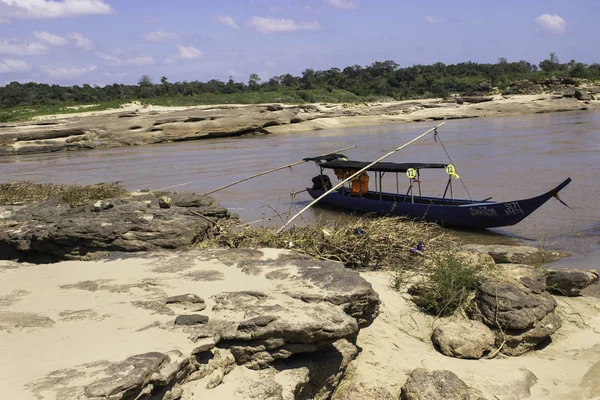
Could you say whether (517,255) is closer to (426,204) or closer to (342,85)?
(426,204)

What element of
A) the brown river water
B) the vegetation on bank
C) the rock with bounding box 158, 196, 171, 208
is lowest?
the brown river water

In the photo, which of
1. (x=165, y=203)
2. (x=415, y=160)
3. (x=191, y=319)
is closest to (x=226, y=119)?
(x=415, y=160)

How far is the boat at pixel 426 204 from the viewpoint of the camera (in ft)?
35.0

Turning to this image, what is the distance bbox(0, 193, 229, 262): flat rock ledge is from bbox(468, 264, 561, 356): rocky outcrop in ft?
10.1

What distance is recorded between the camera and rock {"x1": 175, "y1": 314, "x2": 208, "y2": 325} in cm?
399

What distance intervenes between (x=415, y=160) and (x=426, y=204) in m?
10.0

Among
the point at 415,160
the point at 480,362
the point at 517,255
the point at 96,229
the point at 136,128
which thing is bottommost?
the point at 415,160

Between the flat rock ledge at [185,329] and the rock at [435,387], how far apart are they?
1.61ft

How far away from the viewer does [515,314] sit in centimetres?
541

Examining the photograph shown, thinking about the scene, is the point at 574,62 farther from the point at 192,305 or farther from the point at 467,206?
the point at 192,305

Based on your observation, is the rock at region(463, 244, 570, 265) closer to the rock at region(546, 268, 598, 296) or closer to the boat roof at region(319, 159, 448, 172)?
the rock at region(546, 268, 598, 296)

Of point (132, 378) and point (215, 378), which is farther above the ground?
point (132, 378)

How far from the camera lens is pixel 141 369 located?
3.23 m

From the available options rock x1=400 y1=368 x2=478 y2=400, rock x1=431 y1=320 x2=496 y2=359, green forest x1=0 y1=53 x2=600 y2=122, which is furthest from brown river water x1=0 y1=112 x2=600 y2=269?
green forest x1=0 y1=53 x2=600 y2=122
